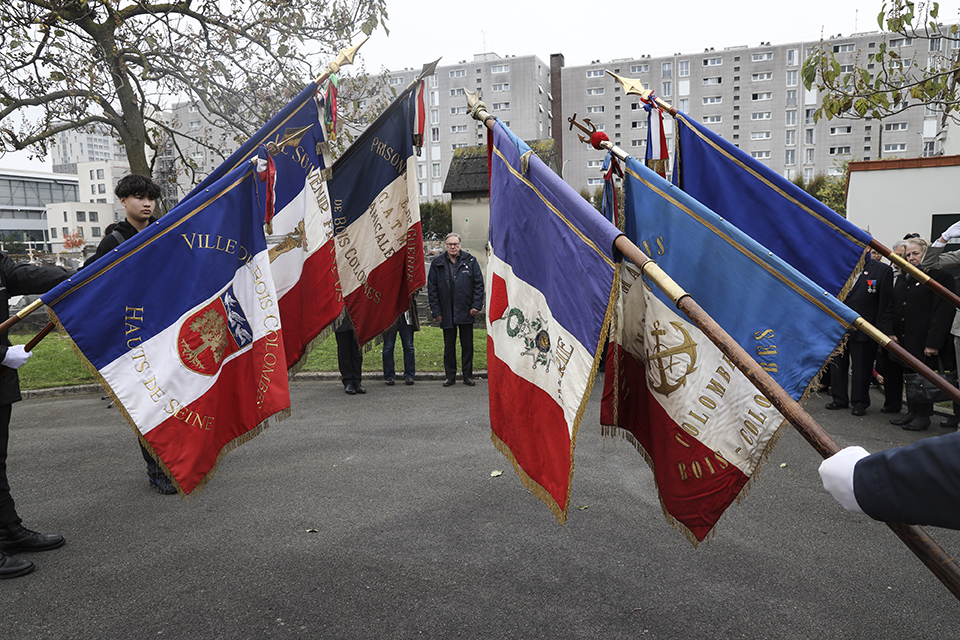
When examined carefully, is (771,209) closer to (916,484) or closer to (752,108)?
(916,484)

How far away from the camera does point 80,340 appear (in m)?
3.12

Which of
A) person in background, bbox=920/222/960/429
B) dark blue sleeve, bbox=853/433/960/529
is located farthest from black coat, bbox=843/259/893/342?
dark blue sleeve, bbox=853/433/960/529

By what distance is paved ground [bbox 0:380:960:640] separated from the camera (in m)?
3.17

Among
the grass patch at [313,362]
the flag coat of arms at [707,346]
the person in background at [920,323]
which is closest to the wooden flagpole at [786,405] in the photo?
the flag coat of arms at [707,346]

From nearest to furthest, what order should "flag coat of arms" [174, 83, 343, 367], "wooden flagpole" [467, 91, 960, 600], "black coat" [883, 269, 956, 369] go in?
"wooden flagpole" [467, 91, 960, 600] → "flag coat of arms" [174, 83, 343, 367] → "black coat" [883, 269, 956, 369]

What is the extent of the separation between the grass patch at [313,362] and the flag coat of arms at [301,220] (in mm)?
5002

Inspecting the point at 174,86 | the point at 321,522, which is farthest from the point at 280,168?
the point at 174,86

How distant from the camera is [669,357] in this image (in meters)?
2.59

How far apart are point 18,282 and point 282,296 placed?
1.71 metres

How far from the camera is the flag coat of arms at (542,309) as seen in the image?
2359mm

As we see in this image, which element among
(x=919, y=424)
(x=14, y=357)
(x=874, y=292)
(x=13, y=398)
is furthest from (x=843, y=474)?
(x=874, y=292)

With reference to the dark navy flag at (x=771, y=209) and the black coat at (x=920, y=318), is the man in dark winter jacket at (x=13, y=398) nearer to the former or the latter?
the dark navy flag at (x=771, y=209)

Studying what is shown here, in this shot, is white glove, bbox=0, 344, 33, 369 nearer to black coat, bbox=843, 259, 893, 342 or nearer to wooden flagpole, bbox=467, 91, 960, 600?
wooden flagpole, bbox=467, 91, 960, 600

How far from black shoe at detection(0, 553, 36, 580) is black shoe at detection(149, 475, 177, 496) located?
1.21m
